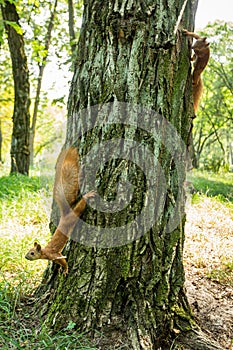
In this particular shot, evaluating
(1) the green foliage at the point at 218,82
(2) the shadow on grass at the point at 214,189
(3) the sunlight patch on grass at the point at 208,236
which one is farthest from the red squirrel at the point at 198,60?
(1) the green foliage at the point at 218,82

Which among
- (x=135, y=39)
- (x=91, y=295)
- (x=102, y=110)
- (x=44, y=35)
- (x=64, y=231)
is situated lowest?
Answer: (x=91, y=295)

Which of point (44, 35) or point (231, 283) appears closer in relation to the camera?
point (231, 283)

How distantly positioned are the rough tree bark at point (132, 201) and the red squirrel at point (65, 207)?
0.20 feet

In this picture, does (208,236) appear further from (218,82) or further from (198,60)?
(218,82)

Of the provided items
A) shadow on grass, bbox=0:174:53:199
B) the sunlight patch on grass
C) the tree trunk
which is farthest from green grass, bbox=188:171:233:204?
the tree trunk

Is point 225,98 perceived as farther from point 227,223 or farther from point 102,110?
point 102,110

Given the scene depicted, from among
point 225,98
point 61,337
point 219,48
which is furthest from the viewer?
point 225,98

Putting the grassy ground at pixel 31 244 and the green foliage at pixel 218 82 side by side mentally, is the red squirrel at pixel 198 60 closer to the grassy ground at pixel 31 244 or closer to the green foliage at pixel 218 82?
Answer: the grassy ground at pixel 31 244

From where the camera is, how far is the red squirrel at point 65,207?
96.2 inches

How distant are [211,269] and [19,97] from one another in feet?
19.4

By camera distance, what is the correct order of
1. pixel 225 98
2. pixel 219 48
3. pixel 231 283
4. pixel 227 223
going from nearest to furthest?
pixel 231 283
pixel 227 223
pixel 219 48
pixel 225 98

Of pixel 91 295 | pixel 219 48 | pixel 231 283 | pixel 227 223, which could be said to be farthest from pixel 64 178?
pixel 219 48

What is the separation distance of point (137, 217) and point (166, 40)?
1049mm

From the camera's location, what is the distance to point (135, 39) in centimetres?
236
